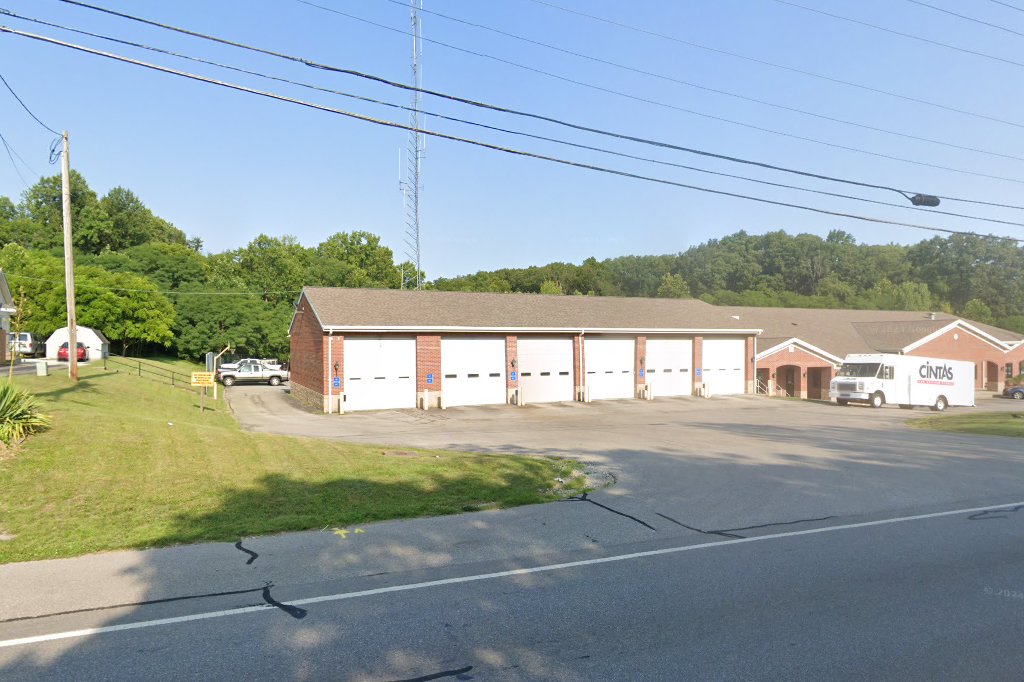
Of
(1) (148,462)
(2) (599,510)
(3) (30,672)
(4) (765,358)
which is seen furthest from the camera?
(4) (765,358)

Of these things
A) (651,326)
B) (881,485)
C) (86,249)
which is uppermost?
(86,249)

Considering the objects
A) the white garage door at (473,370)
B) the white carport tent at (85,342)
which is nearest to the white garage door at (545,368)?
the white garage door at (473,370)

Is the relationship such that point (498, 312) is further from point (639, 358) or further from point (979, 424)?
point (979, 424)

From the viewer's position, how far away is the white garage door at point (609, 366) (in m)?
34.7

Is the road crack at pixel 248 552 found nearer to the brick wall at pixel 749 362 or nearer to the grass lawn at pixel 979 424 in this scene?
the grass lawn at pixel 979 424

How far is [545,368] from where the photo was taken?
33438mm

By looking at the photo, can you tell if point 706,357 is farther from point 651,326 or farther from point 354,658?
point 354,658

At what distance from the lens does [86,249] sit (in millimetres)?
83125

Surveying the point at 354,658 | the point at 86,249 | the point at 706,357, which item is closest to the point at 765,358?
the point at 706,357

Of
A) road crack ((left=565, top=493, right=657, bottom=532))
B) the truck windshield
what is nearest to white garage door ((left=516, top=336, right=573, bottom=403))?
the truck windshield

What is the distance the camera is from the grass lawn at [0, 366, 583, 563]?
27.7ft

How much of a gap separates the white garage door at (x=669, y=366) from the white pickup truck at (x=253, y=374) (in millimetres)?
25598

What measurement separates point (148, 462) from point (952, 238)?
114 m

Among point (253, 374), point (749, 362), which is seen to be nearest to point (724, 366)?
point (749, 362)
